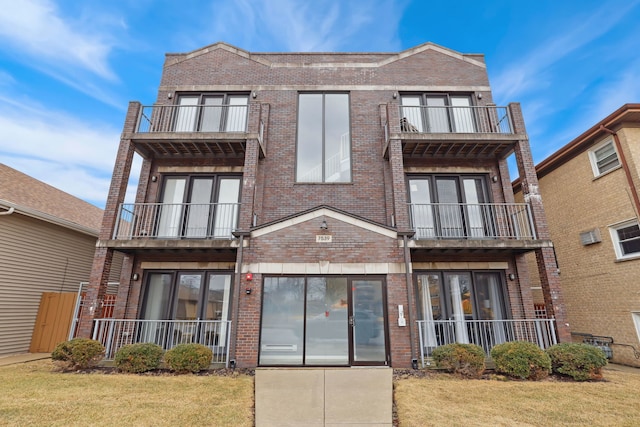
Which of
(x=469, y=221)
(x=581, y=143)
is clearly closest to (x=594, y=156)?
(x=581, y=143)

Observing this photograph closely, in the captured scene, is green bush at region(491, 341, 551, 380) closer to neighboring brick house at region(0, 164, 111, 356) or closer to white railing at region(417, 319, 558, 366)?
white railing at region(417, 319, 558, 366)

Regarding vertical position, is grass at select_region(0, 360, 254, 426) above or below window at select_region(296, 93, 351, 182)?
below

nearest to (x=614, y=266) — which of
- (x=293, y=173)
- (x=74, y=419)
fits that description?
(x=293, y=173)

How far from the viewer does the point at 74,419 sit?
4.16 meters

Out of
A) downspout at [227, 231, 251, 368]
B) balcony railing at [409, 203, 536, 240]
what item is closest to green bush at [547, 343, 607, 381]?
balcony railing at [409, 203, 536, 240]

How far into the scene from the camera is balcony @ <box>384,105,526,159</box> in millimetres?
9430

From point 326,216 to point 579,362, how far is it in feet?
21.6

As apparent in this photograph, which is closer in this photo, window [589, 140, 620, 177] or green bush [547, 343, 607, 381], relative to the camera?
green bush [547, 343, 607, 381]

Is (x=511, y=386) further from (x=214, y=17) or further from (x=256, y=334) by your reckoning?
(x=214, y=17)

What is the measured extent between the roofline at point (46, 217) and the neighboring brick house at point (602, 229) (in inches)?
707

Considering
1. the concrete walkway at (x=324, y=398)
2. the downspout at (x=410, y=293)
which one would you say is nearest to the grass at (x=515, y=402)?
the concrete walkway at (x=324, y=398)

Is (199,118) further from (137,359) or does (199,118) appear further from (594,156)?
(594,156)

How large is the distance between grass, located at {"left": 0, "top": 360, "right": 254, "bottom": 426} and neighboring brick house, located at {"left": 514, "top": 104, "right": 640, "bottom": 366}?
11054mm

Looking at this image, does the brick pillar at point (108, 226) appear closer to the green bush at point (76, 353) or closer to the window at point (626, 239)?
the green bush at point (76, 353)
